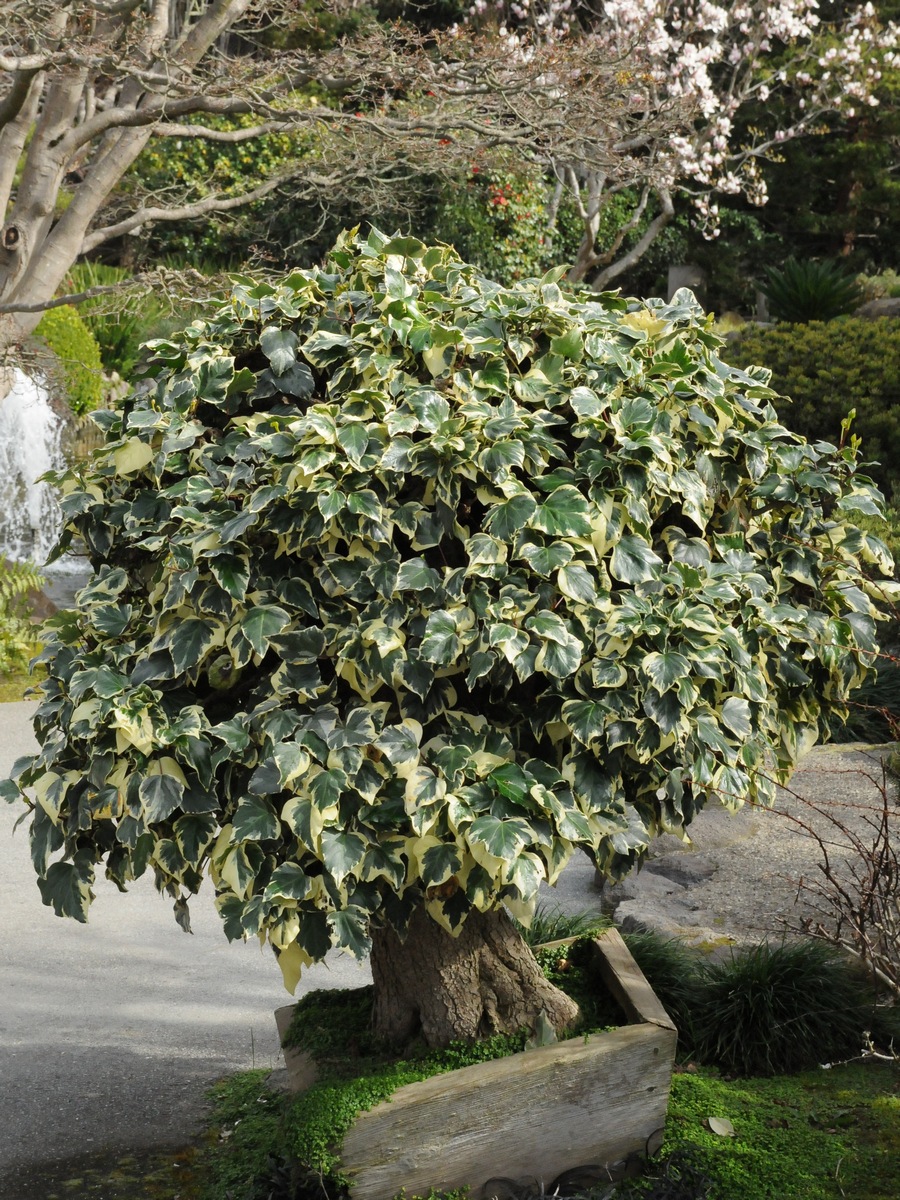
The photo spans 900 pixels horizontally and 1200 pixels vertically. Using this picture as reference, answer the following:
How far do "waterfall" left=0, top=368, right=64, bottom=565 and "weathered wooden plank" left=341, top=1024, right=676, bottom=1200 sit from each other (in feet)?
29.0

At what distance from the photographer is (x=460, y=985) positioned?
269 centimetres

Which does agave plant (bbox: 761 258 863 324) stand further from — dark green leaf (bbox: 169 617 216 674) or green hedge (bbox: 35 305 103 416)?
dark green leaf (bbox: 169 617 216 674)

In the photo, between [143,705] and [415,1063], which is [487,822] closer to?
[143,705]

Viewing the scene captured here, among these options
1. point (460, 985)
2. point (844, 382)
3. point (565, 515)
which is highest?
point (844, 382)

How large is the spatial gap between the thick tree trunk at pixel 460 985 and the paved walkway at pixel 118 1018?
0.65 metres

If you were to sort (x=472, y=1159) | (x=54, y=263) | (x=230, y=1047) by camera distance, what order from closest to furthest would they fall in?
(x=472, y=1159), (x=230, y=1047), (x=54, y=263)

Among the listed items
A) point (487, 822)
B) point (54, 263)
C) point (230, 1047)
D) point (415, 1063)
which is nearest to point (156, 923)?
point (230, 1047)

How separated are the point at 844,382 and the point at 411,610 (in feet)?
Answer: 24.9

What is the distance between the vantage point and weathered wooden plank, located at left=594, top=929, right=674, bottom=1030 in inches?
107

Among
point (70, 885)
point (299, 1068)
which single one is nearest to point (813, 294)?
point (299, 1068)

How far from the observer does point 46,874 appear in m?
2.36

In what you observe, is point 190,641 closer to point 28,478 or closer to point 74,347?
point 28,478

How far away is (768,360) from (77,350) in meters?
6.20

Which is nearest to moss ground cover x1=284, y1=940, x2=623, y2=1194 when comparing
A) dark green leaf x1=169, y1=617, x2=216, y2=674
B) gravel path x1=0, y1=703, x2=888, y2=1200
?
gravel path x1=0, y1=703, x2=888, y2=1200
